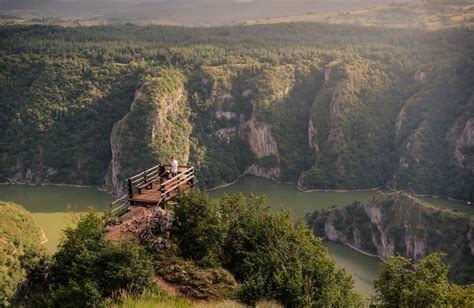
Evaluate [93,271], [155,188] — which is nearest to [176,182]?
[155,188]

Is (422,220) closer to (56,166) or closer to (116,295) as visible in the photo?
(116,295)

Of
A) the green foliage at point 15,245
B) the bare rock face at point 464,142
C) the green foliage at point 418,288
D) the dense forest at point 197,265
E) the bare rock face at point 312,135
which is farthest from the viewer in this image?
the bare rock face at point 312,135

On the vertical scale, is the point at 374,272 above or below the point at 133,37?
below

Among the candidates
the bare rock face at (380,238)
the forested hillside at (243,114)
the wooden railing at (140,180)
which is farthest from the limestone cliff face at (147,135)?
the wooden railing at (140,180)

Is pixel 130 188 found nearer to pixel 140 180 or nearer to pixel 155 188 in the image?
pixel 140 180

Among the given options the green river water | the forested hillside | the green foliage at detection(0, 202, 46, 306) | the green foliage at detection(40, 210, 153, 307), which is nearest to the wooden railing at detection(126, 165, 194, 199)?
the green foliage at detection(40, 210, 153, 307)

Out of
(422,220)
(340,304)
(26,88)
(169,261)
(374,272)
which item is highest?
(169,261)

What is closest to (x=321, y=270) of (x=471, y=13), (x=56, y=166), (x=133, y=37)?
(x=56, y=166)

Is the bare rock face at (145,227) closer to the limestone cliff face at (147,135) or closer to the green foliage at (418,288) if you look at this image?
the green foliage at (418,288)
